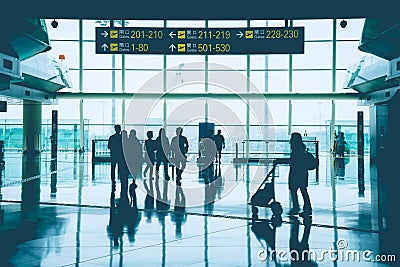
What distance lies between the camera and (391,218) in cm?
1021

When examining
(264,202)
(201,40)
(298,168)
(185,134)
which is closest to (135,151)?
(201,40)

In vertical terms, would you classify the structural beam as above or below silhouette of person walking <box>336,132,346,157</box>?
above

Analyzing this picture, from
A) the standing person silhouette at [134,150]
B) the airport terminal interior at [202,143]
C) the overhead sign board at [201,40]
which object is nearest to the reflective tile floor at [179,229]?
the airport terminal interior at [202,143]

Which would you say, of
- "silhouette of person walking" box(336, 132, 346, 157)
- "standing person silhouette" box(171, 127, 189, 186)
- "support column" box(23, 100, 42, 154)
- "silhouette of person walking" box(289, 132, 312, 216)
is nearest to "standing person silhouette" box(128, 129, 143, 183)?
"standing person silhouette" box(171, 127, 189, 186)

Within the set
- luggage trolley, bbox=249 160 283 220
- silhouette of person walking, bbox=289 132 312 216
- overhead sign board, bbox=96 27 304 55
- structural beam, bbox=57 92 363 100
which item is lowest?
luggage trolley, bbox=249 160 283 220

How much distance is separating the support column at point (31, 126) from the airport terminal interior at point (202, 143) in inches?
4.1

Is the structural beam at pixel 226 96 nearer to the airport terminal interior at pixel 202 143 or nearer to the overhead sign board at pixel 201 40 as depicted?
the airport terminal interior at pixel 202 143

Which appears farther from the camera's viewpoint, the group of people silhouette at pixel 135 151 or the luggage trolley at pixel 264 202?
the group of people silhouette at pixel 135 151

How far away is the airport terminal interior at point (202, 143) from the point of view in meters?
7.82

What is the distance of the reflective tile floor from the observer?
6883mm

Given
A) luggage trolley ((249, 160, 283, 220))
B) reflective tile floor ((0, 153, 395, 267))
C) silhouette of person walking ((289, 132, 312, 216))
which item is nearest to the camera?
reflective tile floor ((0, 153, 395, 267))

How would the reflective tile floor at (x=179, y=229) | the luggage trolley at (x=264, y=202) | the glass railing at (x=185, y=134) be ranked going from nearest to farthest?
the reflective tile floor at (x=179, y=229)
the luggage trolley at (x=264, y=202)
the glass railing at (x=185, y=134)

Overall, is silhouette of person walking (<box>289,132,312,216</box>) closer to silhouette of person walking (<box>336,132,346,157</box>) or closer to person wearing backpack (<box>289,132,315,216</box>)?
person wearing backpack (<box>289,132,315,216</box>)

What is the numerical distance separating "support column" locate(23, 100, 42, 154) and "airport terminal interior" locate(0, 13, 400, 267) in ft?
0.34
